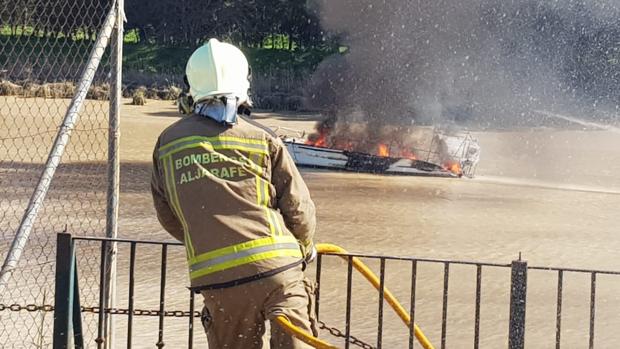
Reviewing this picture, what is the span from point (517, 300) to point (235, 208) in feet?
5.14

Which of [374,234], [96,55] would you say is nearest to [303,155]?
[374,234]

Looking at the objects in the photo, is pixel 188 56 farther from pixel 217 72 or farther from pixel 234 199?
pixel 234 199

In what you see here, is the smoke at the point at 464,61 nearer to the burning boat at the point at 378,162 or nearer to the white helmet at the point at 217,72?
the burning boat at the point at 378,162

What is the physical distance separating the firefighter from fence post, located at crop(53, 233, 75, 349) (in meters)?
1.01

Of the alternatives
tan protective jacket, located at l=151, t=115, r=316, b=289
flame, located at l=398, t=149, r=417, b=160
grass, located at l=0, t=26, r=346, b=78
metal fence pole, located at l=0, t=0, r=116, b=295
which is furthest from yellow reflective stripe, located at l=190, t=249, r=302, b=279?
grass, located at l=0, t=26, r=346, b=78

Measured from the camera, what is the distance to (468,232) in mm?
16547

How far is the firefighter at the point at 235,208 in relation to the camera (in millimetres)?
4418

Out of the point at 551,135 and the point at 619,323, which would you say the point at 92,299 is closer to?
the point at 619,323

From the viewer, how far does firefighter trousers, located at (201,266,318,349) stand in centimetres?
442

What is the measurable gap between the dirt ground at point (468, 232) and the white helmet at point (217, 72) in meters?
4.56

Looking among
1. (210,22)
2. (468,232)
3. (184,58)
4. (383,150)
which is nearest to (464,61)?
(383,150)

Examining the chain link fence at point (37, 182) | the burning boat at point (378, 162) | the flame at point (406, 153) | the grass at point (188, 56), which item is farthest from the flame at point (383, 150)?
the grass at point (188, 56)

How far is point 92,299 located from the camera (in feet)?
32.6

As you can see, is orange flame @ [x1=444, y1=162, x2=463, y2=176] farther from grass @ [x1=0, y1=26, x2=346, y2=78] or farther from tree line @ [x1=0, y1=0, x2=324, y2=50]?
A: tree line @ [x1=0, y1=0, x2=324, y2=50]
